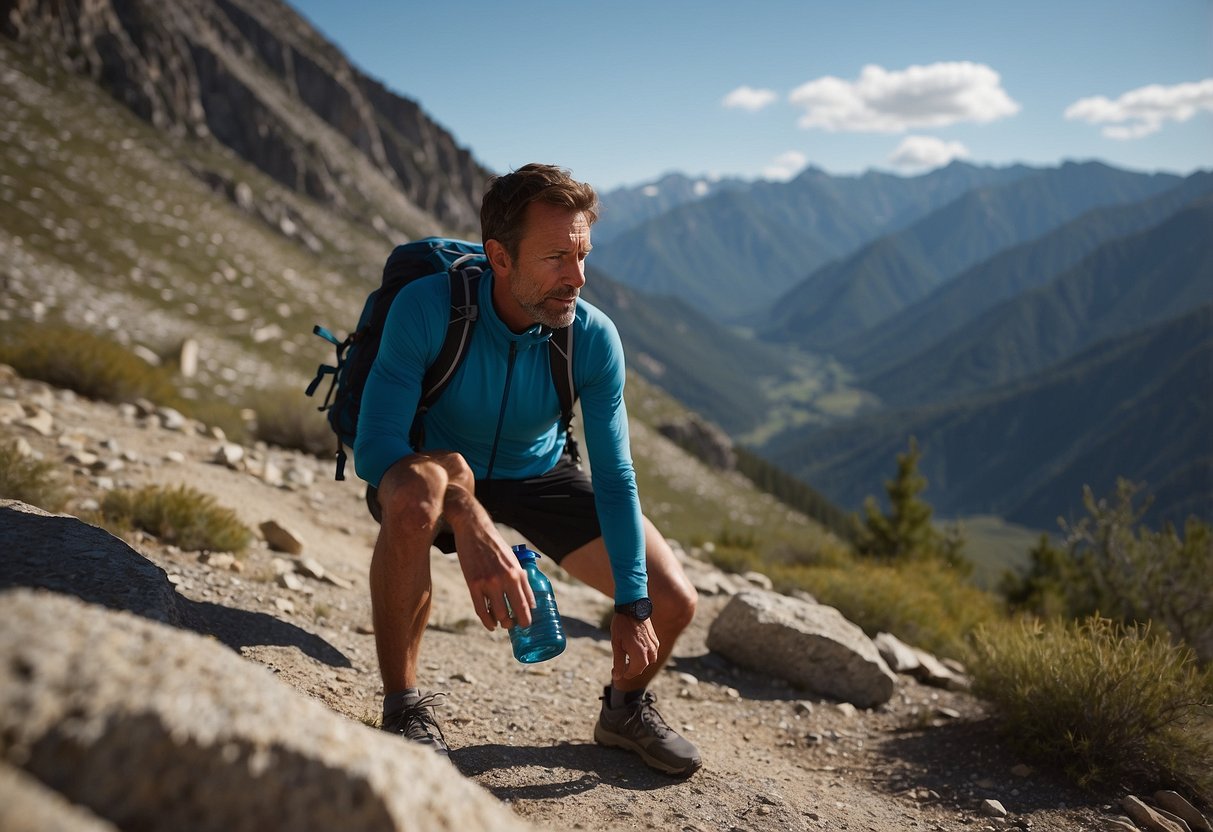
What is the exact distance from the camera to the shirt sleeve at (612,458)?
4.06 m

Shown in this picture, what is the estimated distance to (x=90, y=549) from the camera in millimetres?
3688

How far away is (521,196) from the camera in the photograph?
12.9ft

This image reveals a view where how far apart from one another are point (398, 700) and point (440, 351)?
5.53ft

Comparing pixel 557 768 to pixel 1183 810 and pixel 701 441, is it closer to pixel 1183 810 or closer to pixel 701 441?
pixel 1183 810

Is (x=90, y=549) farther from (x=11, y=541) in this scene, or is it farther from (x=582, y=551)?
(x=582, y=551)

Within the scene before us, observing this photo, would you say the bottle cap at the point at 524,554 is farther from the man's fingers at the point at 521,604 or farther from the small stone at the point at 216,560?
the small stone at the point at 216,560

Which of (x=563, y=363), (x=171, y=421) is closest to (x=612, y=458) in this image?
(x=563, y=363)

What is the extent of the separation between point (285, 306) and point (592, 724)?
119ft

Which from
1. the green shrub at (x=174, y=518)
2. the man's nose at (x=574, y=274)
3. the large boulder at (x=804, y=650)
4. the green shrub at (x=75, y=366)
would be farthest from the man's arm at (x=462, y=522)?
the green shrub at (x=75, y=366)

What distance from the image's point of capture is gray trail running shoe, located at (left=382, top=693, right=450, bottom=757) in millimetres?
3584

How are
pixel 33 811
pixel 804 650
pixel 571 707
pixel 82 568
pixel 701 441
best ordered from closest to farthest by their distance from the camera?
pixel 33 811
pixel 82 568
pixel 571 707
pixel 804 650
pixel 701 441

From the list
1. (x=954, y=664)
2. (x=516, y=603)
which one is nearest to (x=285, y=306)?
(x=954, y=664)

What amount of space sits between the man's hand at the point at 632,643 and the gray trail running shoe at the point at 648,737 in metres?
0.48

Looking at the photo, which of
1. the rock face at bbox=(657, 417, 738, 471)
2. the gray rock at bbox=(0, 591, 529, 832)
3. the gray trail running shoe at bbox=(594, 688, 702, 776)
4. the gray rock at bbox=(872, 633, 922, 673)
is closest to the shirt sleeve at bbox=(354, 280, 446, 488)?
the gray rock at bbox=(0, 591, 529, 832)
